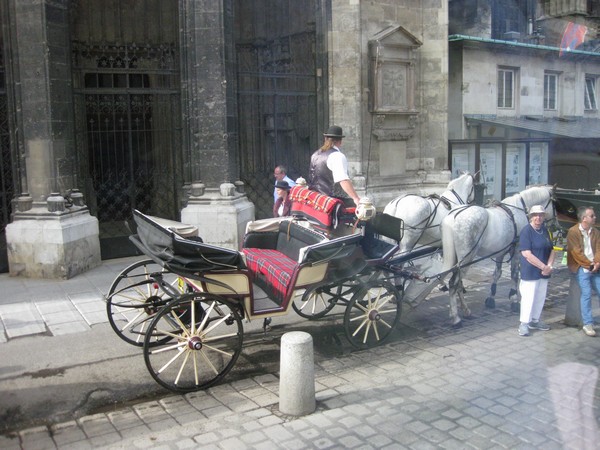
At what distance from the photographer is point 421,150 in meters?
14.3

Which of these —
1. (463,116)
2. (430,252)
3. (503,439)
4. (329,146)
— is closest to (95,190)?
(329,146)

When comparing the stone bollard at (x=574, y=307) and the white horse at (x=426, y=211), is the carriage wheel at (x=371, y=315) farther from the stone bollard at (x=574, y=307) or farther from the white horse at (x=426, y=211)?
the stone bollard at (x=574, y=307)

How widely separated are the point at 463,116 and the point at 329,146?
9254mm

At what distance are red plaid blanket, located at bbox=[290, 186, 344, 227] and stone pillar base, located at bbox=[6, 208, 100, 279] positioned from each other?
4146mm

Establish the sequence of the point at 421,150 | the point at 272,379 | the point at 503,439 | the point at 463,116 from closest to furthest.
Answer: the point at 503,439 → the point at 272,379 → the point at 421,150 → the point at 463,116

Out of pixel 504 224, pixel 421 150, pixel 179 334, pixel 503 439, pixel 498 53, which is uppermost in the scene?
pixel 498 53

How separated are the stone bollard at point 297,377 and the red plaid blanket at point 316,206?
2056 millimetres

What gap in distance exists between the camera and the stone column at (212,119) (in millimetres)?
10938

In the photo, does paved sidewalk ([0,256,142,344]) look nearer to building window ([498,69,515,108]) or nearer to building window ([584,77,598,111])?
building window ([498,69,515,108])

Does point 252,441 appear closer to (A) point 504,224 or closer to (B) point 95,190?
(A) point 504,224

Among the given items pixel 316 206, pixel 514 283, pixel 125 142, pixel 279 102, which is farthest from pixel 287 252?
pixel 125 142

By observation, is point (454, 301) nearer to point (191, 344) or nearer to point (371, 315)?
point (371, 315)

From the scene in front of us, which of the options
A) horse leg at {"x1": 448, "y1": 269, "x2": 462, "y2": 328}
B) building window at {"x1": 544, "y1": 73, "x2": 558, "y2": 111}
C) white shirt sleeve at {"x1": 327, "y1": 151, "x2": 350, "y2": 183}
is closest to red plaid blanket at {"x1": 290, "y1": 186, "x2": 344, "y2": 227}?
white shirt sleeve at {"x1": 327, "y1": 151, "x2": 350, "y2": 183}

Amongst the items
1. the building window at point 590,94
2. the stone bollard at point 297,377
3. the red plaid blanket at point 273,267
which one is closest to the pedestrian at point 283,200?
the red plaid blanket at point 273,267
